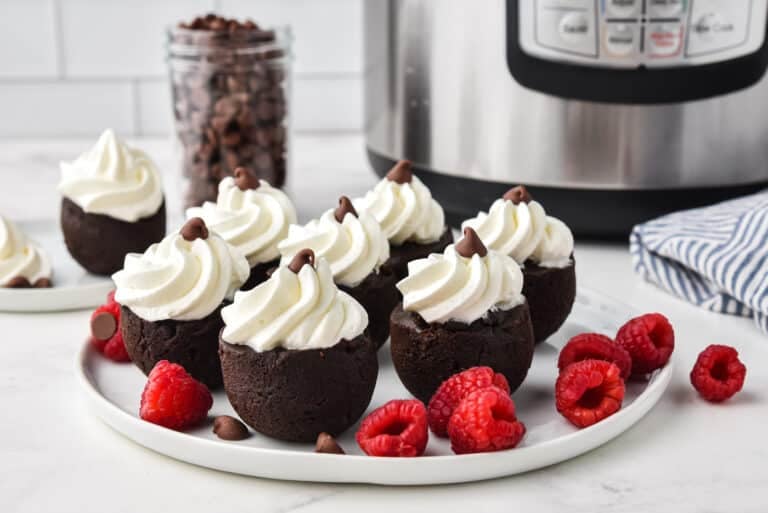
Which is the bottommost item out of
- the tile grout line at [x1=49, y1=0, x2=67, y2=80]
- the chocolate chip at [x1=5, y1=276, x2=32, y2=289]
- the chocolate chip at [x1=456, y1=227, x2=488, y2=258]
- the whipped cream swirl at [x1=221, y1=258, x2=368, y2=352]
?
the chocolate chip at [x1=5, y1=276, x2=32, y2=289]

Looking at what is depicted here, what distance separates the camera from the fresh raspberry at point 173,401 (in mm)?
880

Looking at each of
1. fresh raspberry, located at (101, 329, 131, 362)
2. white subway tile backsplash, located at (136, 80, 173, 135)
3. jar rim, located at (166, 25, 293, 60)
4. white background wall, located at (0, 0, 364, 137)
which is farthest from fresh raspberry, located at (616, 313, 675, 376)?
white subway tile backsplash, located at (136, 80, 173, 135)

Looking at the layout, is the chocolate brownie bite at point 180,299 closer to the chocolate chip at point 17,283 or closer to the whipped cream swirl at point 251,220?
the whipped cream swirl at point 251,220

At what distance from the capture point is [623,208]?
1.33 m

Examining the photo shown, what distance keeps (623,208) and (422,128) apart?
27cm

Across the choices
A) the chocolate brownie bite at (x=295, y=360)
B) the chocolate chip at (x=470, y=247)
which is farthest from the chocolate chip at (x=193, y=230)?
the chocolate chip at (x=470, y=247)

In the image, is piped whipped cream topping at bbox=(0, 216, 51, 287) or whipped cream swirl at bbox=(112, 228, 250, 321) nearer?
whipped cream swirl at bbox=(112, 228, 250, 321)

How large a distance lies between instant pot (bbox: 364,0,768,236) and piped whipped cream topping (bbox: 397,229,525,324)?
1.31 feet

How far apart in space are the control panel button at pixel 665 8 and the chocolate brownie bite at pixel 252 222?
1.50ft

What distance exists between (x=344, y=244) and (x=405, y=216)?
0.36ft

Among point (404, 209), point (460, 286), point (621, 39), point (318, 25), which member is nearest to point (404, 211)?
point (404, 209)

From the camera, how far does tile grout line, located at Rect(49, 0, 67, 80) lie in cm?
195

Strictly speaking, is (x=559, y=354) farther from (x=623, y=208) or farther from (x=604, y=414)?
(x=623, y=208)

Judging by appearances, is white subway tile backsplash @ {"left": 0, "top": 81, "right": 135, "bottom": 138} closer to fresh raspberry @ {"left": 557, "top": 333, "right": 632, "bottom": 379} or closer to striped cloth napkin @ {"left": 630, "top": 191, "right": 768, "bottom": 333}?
striped cloth napkin @ {"left": 630, "top": 191, "right": 768, "bottom": 333}
